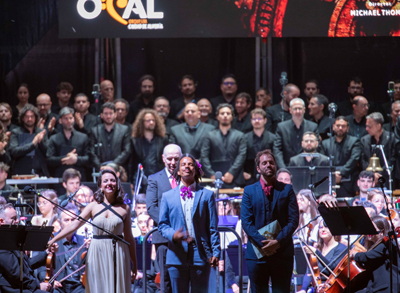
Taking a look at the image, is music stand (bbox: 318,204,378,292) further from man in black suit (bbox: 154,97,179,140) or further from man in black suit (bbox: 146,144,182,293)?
man in black suit (bbox: 154,97,179,140)

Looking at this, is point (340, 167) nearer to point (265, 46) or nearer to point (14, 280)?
point (265, 46)

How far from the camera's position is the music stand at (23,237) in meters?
4.69

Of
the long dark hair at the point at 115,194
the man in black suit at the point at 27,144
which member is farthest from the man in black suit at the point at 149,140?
the long dark hair at the point at 115,194

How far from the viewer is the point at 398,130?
9133 millimetres

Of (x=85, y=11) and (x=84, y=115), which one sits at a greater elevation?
(x=85, y=11)

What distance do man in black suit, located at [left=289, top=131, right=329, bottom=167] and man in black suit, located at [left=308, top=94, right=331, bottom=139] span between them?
92cm

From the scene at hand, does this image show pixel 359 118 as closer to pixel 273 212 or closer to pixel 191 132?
pixel 191 132

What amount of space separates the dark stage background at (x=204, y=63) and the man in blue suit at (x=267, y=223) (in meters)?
6.78

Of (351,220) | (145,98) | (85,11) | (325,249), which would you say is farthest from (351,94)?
(351,220)

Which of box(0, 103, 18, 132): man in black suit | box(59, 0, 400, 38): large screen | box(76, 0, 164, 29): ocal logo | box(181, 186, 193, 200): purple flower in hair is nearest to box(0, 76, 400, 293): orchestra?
box(181, 186, 193, 200): purple flower in hair

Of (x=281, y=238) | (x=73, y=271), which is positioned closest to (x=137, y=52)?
(x=73, y=271)

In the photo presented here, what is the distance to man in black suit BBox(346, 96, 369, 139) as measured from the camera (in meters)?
9.66

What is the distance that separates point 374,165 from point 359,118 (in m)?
1.48

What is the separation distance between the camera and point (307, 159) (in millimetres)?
8477
